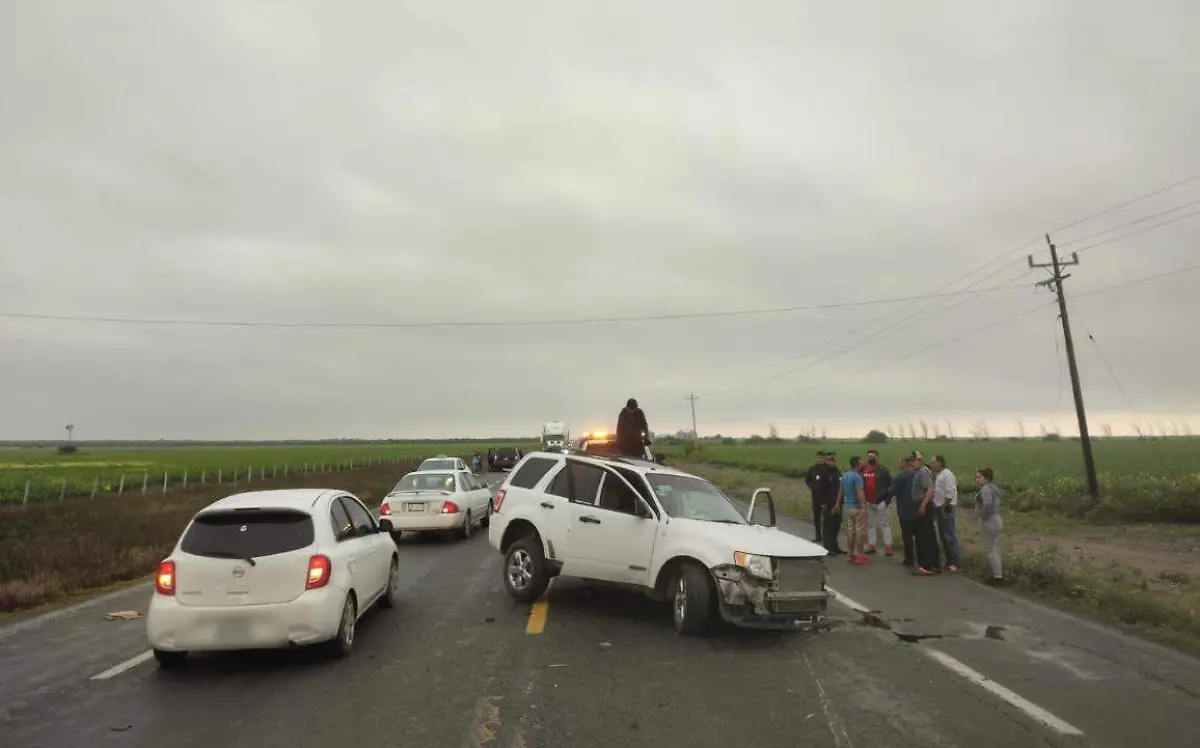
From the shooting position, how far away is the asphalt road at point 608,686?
5.26 m

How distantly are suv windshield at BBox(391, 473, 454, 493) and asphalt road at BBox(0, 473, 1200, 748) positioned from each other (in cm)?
818

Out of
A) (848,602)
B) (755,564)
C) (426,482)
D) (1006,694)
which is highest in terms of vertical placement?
(426,482)

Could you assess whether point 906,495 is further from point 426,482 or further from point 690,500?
point 426,482

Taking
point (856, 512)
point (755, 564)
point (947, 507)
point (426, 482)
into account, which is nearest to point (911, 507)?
point (947, 507)

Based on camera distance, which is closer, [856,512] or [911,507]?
[911,507]

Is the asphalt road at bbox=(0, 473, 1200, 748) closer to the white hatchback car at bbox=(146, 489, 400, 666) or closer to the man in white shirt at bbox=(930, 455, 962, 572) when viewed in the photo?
the white hatchback car at bbox=(146, 489, 400, 666)

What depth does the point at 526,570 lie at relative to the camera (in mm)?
10141

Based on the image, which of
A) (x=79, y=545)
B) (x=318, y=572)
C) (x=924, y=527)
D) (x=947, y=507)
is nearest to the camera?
(x=318, y=572)

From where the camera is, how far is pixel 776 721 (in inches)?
216

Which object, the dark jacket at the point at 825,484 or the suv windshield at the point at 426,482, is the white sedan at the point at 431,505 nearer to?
the suv windshield at the point at 426,482

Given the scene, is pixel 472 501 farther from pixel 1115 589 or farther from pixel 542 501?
pixel 1115 589

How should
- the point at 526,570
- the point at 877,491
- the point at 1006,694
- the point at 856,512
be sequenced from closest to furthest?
the point at 1006,694 → the point at 526,570 → the point at 856,512 → the point at 877,491

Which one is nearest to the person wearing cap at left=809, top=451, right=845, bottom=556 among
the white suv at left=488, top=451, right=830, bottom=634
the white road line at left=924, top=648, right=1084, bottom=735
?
the white suv at left=488, top=451, right=830, bottom=634

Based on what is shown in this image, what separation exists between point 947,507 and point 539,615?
753 centimetres
